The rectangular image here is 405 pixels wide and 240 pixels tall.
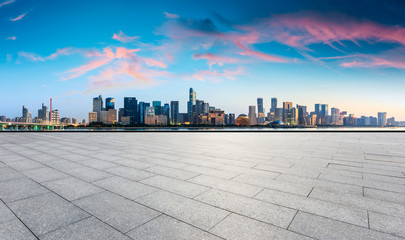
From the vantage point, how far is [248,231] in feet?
10.5

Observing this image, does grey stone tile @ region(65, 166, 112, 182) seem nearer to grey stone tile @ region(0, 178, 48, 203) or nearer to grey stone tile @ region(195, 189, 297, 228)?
grey stone tile @ region(0, 178, 48, 203)

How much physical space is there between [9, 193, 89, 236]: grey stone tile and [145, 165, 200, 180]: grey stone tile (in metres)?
2.82

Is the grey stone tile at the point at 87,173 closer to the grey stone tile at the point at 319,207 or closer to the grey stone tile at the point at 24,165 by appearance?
the grey stone tile at the point at 24,165

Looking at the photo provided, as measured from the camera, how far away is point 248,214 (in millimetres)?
3799

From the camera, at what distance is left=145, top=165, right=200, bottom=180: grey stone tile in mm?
6320

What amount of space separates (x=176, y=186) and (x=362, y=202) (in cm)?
432

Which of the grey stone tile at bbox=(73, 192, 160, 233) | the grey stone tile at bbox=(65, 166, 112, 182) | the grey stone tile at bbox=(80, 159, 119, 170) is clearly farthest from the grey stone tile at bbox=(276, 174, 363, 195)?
the grey stone tile at bbox=(80, 159, 119, 170)

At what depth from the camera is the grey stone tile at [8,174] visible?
609 cm

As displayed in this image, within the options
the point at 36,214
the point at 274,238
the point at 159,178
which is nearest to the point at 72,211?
the point at 36,214

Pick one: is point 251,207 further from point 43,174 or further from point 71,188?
point 43,174

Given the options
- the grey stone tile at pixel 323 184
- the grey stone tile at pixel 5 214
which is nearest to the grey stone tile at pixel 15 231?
the grey stone tile at pixel 5 214

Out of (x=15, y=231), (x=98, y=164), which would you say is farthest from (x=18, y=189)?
(x=98, y=164)


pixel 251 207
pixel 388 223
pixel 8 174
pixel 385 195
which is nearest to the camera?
pixel 388 223

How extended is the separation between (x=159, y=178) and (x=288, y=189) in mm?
3649
